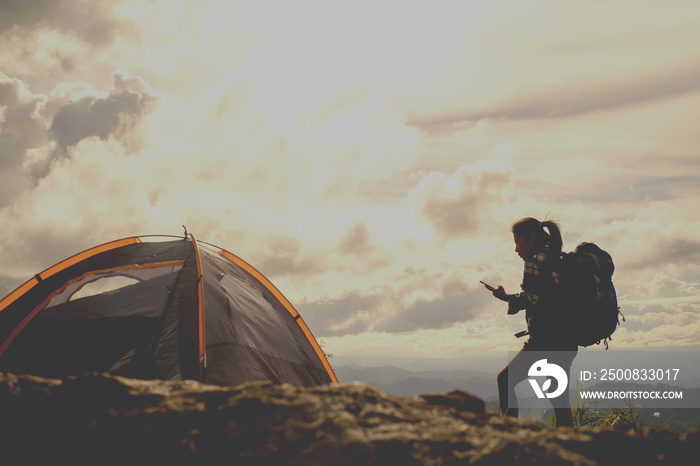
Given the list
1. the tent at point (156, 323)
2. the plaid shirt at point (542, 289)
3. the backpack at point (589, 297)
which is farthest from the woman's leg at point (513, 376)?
the tent at point (156, 323)

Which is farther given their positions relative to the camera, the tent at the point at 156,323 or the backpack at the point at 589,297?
the tent at the point at 156,323

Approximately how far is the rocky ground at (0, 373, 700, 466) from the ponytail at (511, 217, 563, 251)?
3.84 m

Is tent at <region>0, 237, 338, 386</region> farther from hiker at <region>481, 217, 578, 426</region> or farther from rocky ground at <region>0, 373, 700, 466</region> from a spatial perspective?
rocky ground at <region>0, 373, 700, 466</region>

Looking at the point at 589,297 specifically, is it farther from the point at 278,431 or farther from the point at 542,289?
the point at 278,431

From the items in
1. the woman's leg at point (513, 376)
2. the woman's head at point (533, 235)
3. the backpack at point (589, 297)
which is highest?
the woman's head at point (533, 235)

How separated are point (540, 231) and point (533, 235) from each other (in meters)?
0.10

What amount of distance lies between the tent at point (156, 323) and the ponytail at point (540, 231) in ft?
12.4

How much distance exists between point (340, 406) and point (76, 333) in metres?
6.09

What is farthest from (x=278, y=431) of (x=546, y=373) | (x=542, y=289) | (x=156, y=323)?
(x=156, y=323)

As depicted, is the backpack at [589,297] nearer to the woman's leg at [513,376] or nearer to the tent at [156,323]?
the woman's leg at [513,376]

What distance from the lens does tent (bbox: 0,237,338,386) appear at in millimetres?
7078

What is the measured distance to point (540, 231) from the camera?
646 cm

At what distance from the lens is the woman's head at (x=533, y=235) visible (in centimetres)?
641

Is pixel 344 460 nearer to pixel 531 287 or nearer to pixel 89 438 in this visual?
pixel 89 438
